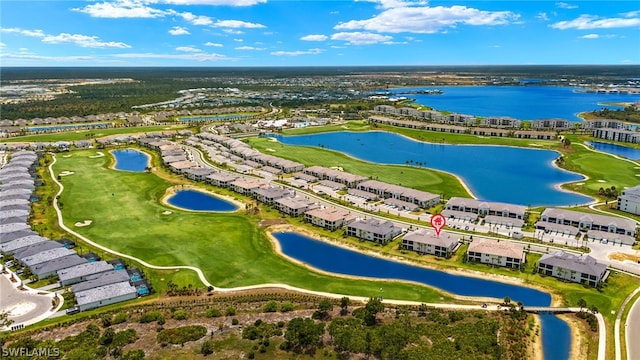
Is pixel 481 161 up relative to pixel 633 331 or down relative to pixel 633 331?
up

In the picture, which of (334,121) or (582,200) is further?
(334,121)

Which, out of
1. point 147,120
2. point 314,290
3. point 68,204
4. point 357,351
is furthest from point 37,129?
point 357,351

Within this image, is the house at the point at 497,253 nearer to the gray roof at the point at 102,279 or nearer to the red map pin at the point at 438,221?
the red map pin at the point at 438,221

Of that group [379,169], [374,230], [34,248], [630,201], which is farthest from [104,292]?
[630,201]

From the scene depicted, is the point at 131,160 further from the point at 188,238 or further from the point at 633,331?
the point at 633,331

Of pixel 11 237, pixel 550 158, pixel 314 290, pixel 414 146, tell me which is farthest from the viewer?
pixel 414 146

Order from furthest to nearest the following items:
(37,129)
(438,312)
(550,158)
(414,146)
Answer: (37,129), (414,146), (550,158), (438,312)

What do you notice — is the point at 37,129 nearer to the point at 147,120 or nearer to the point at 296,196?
the point at 147,120
